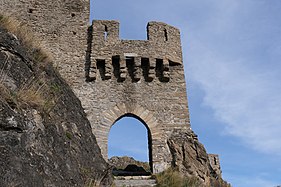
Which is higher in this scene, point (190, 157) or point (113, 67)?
point (113, 67)

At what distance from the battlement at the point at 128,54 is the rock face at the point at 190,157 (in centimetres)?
224

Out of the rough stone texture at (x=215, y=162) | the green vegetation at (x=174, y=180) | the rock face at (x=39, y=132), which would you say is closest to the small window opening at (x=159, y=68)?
the green vegetation at (x=174, y=180)

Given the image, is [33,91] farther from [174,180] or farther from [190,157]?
[190,157]

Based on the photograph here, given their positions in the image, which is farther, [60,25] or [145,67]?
[60,25]

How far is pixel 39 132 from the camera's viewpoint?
4.78 metres

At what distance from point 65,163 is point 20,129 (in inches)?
44.1

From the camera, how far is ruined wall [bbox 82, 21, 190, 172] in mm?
10062

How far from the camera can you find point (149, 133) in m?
10.2

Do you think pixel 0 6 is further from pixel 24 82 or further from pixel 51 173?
pixel 51 173

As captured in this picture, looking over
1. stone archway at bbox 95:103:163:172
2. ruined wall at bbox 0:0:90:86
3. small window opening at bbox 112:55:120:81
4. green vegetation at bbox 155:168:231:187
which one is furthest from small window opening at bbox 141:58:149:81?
green vegetation at bbox 155:168:231:187

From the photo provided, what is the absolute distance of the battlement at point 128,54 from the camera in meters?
10.7

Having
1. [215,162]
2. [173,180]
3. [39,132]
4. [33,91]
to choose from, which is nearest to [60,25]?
[33,91]

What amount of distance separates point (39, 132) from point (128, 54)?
258 inches

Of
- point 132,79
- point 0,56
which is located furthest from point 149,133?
point 0,56
